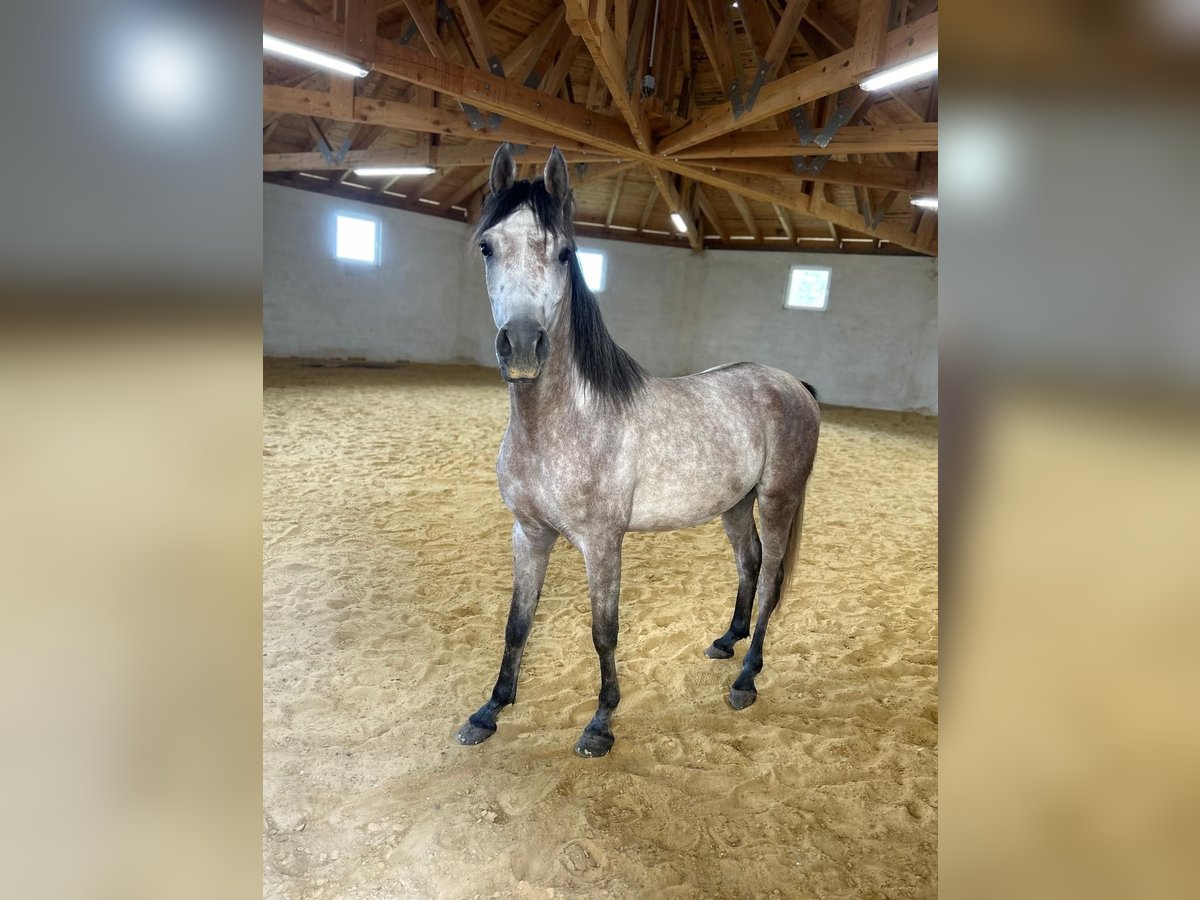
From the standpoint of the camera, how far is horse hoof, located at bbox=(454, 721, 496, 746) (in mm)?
1880

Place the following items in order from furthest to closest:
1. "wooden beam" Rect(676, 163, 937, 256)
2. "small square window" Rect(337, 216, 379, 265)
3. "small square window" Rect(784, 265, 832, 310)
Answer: "small square window" Rect(784, 265, 832, 310), "small square window" Rect(337, 216, 379, 265), "wooden beam" Rect(676, 163, 937, 256)

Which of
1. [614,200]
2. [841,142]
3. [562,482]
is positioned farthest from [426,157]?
[562,482]

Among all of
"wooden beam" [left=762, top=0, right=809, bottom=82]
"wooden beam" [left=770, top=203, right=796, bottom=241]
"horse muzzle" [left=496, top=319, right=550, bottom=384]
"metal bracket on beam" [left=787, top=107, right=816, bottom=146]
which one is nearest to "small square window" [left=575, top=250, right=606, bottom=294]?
"wooden beam" [left=770, top=203, right=796, bottom=241]

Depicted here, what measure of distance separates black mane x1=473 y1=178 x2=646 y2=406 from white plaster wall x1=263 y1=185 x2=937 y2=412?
8.81 metres

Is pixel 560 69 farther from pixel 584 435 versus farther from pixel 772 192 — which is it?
pixel 584 435

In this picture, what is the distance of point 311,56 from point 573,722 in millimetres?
4186

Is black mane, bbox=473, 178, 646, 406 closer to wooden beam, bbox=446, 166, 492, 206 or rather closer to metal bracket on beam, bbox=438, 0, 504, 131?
metal bracket on beam, bbox=438, 0, 504, 131

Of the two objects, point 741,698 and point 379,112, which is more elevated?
point 379,112

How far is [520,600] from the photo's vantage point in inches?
80.0
